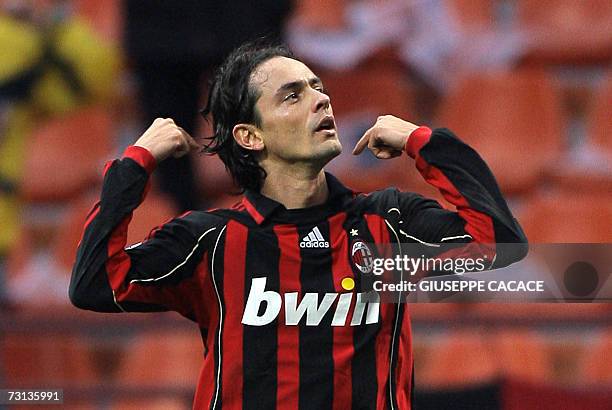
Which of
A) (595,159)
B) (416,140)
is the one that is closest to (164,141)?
(416,140)

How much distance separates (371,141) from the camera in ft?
8.95

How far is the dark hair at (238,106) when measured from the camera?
2.83 metres

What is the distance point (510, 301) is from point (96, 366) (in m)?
1.69

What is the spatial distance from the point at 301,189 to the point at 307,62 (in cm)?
307

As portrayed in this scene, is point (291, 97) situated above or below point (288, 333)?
above

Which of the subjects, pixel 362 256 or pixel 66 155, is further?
pixel 66 155

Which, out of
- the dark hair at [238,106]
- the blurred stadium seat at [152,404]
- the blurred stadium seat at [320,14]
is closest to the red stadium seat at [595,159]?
the blurred stadium seat at [320,14]

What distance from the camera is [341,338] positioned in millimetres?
2605

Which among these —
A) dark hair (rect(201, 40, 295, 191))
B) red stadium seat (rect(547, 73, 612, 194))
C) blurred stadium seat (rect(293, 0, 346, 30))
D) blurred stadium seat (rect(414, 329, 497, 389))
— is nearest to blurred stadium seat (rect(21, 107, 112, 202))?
blurred stadium seat (rect(293, 0, 346, 30))

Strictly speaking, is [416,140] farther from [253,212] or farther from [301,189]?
[253,212]

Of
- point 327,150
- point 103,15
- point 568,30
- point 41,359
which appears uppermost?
point 103,15

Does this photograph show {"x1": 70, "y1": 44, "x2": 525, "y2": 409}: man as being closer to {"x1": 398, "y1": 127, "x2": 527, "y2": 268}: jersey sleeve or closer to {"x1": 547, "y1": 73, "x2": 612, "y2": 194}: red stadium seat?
{"x1": 398, "y1": 127, "x2": 527, "y2": 268}: jersey sleeve

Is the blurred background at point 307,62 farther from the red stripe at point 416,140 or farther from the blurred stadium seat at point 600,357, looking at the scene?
the red stripe at point 416,140

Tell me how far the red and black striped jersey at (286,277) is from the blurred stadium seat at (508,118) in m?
3.02
